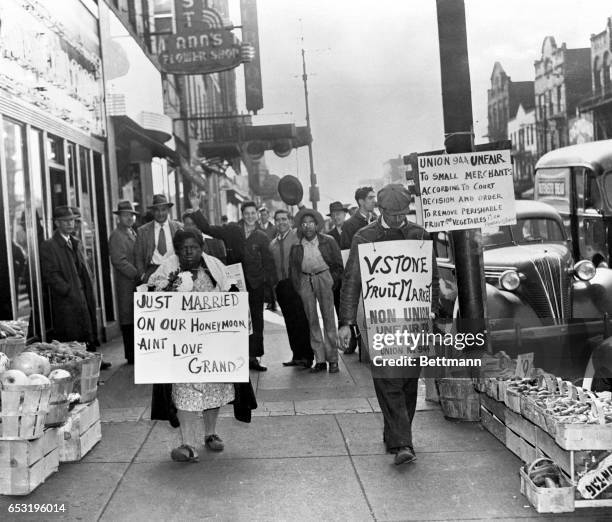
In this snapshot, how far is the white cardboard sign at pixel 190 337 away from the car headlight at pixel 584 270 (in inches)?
168

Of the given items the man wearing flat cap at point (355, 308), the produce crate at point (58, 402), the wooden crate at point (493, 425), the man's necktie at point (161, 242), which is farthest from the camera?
the man's necktie at point (161, 242)

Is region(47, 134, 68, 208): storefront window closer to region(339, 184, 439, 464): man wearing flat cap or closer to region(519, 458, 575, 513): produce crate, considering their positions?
region(339, 184, 439, 464): man wearing flat cap

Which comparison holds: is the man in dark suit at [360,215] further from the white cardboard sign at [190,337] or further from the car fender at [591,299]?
the white cardboard sign at [190,337]

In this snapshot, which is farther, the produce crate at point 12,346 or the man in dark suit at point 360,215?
the man in dark suit at point 360,215

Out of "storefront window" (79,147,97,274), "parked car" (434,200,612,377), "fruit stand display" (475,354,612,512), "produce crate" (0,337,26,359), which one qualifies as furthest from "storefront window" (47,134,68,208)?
"fruit stand display" (475,354,612,512)

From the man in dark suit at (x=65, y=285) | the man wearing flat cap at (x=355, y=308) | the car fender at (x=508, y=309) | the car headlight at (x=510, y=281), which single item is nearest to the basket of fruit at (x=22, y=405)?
the man wearing flat cap at (x=355, y=308)

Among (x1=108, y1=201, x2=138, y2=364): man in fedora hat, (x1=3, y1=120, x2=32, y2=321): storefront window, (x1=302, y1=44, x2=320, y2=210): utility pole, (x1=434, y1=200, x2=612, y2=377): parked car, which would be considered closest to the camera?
(x1=434, y1=200, x2=612, y2=377): parked car

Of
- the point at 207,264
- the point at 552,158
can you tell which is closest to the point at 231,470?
the point at 207,264

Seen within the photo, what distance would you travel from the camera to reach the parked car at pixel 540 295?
7891 mm

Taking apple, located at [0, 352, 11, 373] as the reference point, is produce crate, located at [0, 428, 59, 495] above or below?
below

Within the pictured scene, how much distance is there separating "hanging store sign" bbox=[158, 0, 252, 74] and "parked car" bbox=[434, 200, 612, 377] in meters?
3.84

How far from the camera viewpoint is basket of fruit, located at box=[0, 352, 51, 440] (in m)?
5.03

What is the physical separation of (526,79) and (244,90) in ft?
9.93

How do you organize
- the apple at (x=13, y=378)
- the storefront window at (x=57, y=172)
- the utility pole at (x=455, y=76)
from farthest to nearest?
the storefront window at (x=57, y=172) < the utility pole at (x=455, y=76) < the apple at (x=13, y=378)
